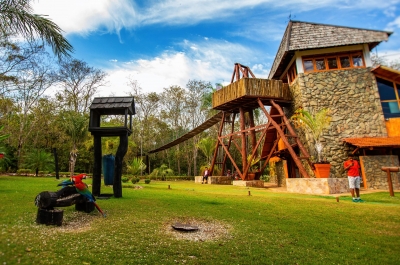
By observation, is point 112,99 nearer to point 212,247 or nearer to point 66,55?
point 66,55

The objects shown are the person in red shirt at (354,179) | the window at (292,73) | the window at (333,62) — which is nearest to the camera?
the person in red shirt at (354,179)

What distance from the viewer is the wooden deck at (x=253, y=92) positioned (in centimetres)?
1502

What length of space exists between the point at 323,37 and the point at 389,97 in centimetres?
509

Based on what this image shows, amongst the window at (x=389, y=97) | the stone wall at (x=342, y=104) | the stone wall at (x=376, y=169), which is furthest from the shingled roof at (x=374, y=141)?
the window at (x=389, y=97)

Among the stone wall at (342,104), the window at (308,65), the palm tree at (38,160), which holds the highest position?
the window at (308,65)

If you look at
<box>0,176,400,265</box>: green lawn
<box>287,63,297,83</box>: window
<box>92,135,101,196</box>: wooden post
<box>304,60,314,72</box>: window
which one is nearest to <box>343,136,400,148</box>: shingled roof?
<box>304,60,314,72</box>: window

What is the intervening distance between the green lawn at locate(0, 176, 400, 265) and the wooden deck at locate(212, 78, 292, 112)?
10.2 metres

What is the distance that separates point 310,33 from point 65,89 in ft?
79.9

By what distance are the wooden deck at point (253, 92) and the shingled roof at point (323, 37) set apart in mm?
1855

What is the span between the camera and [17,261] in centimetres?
245

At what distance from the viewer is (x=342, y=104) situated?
1384cm

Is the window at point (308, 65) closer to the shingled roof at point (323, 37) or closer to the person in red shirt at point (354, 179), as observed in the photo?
the shingled roof at point (323, 37)

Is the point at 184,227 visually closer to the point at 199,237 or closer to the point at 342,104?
the point at 199,237

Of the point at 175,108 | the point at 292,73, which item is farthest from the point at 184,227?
the point at 175,108
